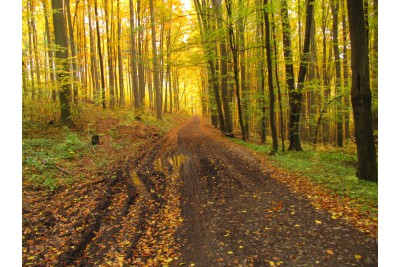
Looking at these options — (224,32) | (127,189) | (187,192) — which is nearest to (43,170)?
(127,189)

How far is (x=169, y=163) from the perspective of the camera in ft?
32.8

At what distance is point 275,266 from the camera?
380 centimetres

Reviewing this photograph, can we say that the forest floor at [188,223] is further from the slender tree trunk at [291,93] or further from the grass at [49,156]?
the slender tree trunk at [291,93]

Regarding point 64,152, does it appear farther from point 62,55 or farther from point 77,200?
point 62,55

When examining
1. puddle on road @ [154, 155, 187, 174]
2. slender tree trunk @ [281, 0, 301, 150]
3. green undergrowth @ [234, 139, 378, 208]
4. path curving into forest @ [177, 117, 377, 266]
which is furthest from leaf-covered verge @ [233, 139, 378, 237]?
puddle on road @ [154, 155, 187, 174]

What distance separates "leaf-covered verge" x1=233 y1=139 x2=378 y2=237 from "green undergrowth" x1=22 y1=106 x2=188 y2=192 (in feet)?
22.0

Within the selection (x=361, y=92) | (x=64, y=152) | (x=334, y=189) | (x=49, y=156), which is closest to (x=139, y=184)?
(x=49, y=156)

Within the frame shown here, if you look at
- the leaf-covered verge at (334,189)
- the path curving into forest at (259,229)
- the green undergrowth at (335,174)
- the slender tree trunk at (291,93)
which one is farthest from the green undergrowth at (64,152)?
the slender tree trunk at (291,93)

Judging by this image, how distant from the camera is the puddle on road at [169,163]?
9125 millimetres

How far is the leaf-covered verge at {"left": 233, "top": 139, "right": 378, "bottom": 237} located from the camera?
4837 mm

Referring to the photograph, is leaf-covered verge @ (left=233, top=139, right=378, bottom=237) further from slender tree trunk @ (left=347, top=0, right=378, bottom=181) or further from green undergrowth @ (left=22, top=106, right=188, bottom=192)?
green undergrowth @ (left=22, top=106, right=188, bottom=192)

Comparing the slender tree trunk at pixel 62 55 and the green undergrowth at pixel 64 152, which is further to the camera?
the slender tree trunk at pixel 62 55

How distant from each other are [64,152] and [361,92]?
1019 cm

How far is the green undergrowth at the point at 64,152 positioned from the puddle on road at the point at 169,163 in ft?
6.39
